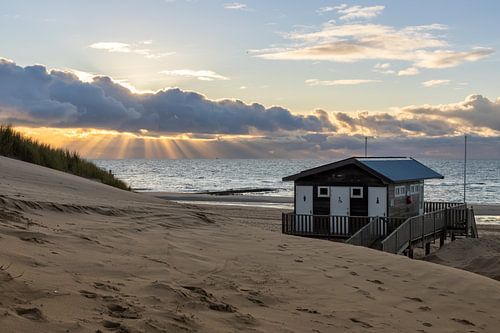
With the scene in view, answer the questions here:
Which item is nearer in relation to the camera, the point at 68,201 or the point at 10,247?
the point at 10,247

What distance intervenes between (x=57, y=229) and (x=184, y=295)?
308 centimetres

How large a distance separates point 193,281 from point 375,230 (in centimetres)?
1683

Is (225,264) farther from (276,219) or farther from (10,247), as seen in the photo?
(276,219)

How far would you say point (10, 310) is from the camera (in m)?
4.77

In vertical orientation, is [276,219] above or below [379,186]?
below

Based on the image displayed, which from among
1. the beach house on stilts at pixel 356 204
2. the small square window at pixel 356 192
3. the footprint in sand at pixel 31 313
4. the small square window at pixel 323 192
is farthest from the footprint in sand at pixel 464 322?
the small square window at pixel 323 192

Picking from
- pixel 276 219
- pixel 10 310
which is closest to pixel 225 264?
pixel 10 310

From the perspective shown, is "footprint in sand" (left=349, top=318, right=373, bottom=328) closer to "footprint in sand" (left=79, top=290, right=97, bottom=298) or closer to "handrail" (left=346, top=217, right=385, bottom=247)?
"footprint in sand" (left=79, top=290, right=97, bottom=298)

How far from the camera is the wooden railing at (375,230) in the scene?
70.1ft

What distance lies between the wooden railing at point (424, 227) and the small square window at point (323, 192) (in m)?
3.75

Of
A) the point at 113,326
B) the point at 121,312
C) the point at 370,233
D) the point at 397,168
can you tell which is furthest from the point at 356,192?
the point at 113,326

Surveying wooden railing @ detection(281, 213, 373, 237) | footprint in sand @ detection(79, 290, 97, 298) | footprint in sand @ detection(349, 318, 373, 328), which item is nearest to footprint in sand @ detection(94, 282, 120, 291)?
footprint in sand @ detection(79, 290, 97, 298)

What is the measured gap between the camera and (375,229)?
2270cm

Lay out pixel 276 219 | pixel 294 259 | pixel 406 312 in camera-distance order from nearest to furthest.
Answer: pixel 406 312 → pixel 294 259 → pixel 276 219
